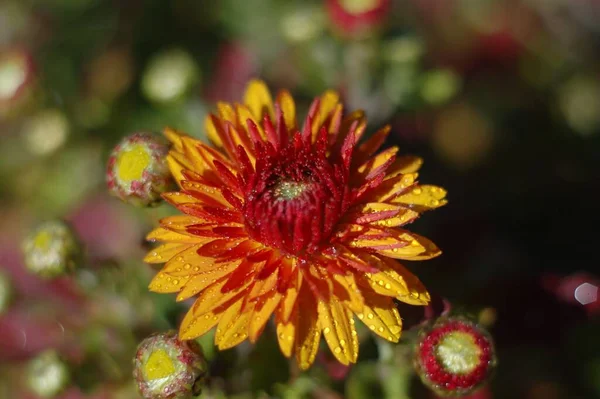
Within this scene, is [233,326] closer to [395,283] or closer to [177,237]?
[177,237]

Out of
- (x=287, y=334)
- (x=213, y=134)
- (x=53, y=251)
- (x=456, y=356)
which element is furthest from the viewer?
(x=53, y=251)

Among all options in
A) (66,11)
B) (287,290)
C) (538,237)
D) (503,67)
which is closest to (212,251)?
(287,290)

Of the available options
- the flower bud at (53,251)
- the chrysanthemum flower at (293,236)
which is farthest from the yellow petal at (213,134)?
the flower bud at (53,251)

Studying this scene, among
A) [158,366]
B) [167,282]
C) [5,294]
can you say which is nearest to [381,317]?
[167,282]

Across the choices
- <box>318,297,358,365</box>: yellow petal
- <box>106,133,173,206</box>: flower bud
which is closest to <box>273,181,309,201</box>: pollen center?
<box>318,297,358,365</box>: yellow petal

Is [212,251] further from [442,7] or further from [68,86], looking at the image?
[442,7]

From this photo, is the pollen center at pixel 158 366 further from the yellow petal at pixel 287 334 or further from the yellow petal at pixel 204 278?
the yellow petal at pixel 287 334

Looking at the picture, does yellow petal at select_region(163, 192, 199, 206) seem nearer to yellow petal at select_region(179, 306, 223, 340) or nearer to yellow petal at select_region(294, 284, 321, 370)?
yellow petal at select_region(179, 306, 223, 340)
